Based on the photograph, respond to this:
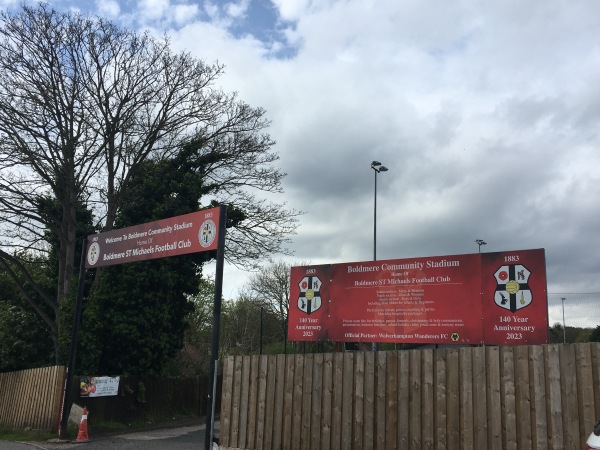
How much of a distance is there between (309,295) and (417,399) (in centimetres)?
782

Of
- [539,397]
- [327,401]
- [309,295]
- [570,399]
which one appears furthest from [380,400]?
[309,295]

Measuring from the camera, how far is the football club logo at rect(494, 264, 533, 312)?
12.4 metres

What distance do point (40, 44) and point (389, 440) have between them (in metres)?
17.4

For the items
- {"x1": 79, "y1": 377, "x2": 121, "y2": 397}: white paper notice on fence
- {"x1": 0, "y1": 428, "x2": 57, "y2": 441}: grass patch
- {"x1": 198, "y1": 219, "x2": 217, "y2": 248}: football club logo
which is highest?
{"x1": 198, "y1": 219, "x2": 217, "y2": 248}: football club logo

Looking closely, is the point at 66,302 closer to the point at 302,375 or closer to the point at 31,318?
the point at 31,318

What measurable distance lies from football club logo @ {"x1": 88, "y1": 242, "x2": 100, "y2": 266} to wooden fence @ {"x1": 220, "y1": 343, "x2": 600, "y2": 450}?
6378 mm

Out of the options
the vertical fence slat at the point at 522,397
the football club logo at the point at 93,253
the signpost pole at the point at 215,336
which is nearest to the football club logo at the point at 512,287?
the vertical fence slat at the point at 522,397

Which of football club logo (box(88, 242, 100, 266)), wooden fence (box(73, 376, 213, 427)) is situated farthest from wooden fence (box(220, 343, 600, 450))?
wooden fence (box(73, 376, 213, 427))

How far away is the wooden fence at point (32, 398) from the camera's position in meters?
16.2

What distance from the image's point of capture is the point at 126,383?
19141 millimetres

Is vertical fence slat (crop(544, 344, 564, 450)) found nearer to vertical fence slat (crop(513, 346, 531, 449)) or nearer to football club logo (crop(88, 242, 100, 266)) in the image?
vertical fence slat (crop(513, 346, 531, 449))

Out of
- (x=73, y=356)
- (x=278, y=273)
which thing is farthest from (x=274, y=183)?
(x=278, y=273)

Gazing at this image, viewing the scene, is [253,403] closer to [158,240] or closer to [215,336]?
[215,336]

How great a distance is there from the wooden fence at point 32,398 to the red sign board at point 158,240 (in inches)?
151
